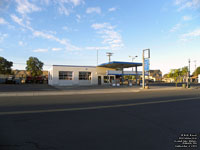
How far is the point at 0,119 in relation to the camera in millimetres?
6102

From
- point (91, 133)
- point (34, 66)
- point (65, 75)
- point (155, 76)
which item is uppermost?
point (34, 66)

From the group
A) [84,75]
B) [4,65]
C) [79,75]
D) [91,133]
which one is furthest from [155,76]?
[91,133]

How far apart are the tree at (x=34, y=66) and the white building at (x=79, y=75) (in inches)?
1214

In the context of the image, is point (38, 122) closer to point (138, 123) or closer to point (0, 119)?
point (0, 119)

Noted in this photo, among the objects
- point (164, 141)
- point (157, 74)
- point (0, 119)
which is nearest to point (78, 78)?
point (0, 119)

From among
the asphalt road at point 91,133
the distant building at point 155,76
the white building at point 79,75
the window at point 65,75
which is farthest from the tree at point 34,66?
the distant building at point 155,76

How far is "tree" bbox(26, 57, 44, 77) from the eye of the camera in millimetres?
60312

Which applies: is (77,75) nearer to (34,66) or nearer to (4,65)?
(34,66)

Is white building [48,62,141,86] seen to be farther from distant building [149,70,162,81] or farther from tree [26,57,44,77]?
distant building [149,70,162,81]

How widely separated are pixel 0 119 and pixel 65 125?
124 inches

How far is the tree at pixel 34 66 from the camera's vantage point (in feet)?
198

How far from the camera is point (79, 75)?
1369 inches

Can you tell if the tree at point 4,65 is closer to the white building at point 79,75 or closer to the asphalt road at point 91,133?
the white building at point 79,75

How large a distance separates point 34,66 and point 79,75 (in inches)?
1417
